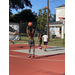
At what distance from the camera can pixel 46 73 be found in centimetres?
553

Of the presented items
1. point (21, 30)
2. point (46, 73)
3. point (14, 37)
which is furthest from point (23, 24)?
point (46, 73)

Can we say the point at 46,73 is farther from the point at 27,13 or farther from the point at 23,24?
the point at 27,13
